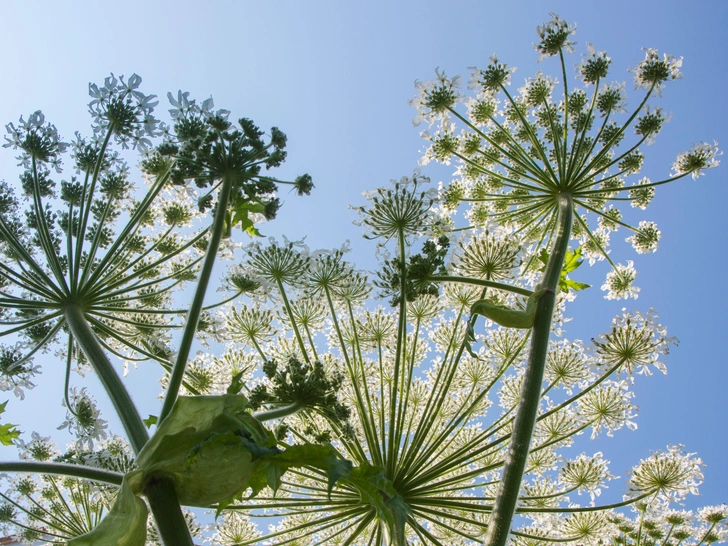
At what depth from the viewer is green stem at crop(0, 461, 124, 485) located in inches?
98.3

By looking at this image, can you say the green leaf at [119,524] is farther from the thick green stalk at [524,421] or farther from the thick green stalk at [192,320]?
the thick green stalk at [524,421]

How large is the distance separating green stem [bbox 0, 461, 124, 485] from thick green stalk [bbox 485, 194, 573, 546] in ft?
7.28

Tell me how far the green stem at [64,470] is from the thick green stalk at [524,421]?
7.28 ft

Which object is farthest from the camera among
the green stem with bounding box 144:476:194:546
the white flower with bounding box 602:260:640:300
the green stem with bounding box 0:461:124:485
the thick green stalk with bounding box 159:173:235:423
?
the white flower with bounding box 602:260:640:300

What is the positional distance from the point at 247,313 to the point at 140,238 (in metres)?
2.07

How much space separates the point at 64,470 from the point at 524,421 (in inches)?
104

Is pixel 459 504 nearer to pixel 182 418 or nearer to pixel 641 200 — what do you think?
pixel 182 418

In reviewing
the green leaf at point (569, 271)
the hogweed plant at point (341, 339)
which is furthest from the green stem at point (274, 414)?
the green leaf at point (569, 271)

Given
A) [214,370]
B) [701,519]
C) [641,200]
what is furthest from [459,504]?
[701,519]

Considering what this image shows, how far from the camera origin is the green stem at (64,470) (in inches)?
98.3

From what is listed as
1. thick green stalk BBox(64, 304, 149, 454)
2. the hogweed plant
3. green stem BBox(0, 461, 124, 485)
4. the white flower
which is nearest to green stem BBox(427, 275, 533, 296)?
the hogweed plant

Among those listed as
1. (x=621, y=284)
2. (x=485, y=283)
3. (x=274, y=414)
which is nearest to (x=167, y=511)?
(x=274, y=414)

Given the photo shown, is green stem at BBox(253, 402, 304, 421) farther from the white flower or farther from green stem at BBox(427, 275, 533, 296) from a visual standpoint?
the white flower

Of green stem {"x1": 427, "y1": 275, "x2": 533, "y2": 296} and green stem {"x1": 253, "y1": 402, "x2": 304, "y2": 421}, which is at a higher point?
green stem {"x1": 427, "y1": 275, "x2": 533, "y2": 296}
